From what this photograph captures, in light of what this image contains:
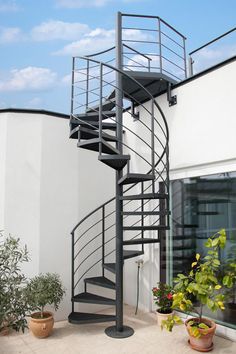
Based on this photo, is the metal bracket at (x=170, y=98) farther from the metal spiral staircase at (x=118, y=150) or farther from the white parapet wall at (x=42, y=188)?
the white parapet wall at (x=42, y=188)

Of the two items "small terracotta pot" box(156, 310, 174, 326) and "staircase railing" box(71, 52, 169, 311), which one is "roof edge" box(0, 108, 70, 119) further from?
"small terracotta pot" box(156, 310, 174, 326)

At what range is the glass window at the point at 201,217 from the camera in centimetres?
343

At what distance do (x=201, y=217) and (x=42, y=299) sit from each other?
2174mm

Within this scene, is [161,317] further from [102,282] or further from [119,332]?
[102,282]

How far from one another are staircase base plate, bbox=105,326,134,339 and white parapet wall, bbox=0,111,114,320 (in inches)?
30.1

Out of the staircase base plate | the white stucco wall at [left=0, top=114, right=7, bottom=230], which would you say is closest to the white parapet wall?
the white stucco wall at [left=0, top=114, right=7, bottom=230]

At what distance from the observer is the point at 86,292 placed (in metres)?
4.19

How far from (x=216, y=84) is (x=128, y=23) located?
1.58 meters

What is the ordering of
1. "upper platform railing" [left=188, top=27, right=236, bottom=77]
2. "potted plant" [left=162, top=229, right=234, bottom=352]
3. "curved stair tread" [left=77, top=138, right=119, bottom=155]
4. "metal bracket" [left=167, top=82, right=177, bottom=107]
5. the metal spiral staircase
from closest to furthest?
"potted plant" [left=162, top=229, right=234, bottom=352], "curved stair tread" [left=77, top=138, right=119, bottom=155], the metal spiral staircase, "upper platform railing" [left=188, top=27, right=236, bottom=77], "metal bracket" [left=167, top=82, right=177, bottom=107]

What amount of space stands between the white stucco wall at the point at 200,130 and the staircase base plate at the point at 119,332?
0.80m

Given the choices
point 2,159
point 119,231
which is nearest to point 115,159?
point 119,231

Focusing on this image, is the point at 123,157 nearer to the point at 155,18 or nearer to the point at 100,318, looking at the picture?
the point at 100,318

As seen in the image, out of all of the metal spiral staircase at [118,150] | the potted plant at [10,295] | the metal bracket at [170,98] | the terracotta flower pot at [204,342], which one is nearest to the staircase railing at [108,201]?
→ the metal spiral staircase at [118,150]

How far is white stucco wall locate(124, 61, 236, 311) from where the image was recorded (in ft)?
11.3
